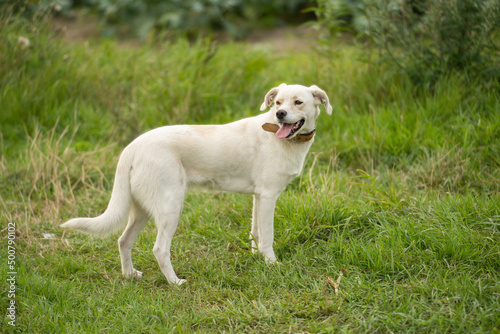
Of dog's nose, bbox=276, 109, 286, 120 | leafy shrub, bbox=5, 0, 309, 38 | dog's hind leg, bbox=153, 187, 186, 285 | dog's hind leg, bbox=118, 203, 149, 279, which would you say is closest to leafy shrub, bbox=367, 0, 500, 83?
dog's nose, bbox=276, 109, 286, 120

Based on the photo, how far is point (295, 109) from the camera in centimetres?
352

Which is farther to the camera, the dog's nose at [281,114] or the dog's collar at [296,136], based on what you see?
the dog's collar at [296,136]

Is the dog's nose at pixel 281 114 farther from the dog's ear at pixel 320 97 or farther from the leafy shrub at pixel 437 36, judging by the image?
the leafy shrub at pixel 437 36

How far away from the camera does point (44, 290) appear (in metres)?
3.22

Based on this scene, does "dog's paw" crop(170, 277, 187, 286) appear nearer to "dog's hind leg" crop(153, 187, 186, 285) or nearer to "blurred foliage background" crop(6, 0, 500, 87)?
"dog's hind leg" crop(153, 187, 186, 285)

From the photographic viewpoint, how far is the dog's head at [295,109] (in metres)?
3.46

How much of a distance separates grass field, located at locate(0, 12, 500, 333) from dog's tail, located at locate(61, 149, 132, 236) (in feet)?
1.53

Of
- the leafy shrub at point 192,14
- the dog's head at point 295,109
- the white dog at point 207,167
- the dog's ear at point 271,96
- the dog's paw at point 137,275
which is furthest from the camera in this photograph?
the leafy shrub at point 192,14

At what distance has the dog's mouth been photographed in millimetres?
3463

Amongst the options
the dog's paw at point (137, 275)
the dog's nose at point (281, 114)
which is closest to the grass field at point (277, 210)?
the dog's paw at point (137, 275)

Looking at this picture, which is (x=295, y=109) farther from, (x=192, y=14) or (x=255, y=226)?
(x=192, y=14)

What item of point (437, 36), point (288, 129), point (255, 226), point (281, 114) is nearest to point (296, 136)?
point (288, 129)

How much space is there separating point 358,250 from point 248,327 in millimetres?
1080

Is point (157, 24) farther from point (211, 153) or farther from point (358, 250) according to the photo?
point (358, 250)
